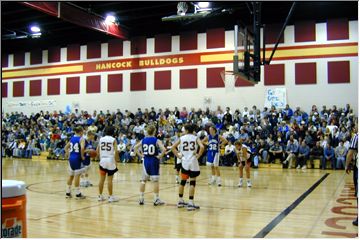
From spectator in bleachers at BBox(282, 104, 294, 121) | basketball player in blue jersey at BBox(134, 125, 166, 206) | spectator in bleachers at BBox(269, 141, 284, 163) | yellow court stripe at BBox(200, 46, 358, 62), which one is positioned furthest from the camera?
yellow court stripe at BBox(200, 46, 358, 62)

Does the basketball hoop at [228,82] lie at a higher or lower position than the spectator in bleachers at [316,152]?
higher

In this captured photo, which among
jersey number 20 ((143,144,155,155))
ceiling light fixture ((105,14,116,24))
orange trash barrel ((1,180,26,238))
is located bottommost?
orange trash barrel ((1,180,26,238))

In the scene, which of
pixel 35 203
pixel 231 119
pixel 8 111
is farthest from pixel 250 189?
pixel 8 111

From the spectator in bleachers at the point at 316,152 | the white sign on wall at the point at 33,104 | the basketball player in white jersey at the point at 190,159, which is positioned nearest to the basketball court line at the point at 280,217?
the basketball player in white jersey at the point at 190,159

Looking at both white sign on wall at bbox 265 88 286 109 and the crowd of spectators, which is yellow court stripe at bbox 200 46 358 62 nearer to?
white sign on wall at bbox 265 88 286 109

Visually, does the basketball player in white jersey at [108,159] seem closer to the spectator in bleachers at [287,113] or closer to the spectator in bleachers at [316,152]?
the spectator in bleachers at [316,152]

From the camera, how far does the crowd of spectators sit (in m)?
17.0

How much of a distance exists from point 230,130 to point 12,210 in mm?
16088

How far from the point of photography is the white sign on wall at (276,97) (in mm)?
21016

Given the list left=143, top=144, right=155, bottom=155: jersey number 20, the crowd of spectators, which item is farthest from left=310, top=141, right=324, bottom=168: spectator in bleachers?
left=143, top=144, right=155, bottom=155: jersey number 20

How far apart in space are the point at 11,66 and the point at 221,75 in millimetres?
17036

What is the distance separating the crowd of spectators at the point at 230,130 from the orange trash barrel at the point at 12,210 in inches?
341

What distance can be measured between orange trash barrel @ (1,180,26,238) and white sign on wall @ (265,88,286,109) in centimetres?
1922

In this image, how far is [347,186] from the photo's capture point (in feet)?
35.6
